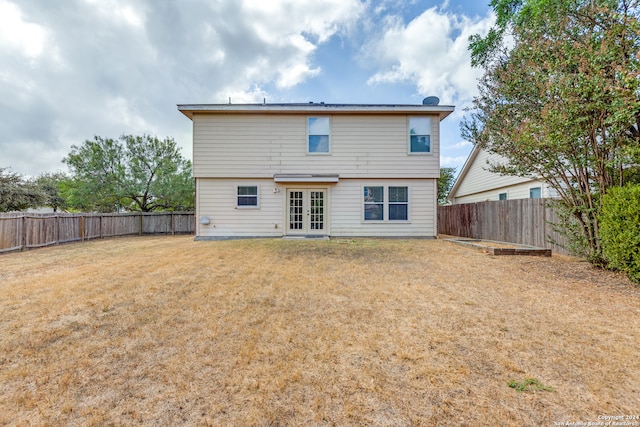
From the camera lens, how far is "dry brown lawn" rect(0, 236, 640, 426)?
172 centimetres

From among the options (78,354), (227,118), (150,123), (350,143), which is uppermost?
(150,123)

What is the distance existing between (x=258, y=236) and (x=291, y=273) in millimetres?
5805

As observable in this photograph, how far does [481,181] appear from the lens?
1616cm

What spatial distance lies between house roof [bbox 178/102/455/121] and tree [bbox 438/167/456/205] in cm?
1699

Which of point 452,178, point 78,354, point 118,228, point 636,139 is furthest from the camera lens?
point 452,178

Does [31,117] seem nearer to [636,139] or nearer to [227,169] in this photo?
[227,169]

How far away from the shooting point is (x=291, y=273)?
511 centimetres

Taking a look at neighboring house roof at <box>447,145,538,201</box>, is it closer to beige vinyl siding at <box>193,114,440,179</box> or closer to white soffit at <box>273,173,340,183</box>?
beige vinyl siding at <box>193,114,440,179</box>

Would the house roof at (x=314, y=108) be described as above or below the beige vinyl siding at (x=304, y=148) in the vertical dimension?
above

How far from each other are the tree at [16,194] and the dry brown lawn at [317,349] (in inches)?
527

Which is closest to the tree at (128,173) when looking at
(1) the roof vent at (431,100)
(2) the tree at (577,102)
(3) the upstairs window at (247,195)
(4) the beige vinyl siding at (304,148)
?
(4) the beige vinyl siding at (304,148)

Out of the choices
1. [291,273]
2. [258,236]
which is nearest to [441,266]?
[291,273]

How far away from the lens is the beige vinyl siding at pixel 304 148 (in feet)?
34.6

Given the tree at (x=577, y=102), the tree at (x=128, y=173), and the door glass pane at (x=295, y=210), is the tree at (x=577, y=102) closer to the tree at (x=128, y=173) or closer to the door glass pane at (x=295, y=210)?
the door glass pane at (x=295, y=210)
